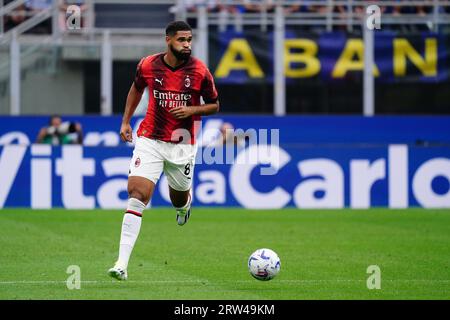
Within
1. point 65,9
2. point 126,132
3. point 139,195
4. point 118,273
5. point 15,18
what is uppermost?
point 65,9

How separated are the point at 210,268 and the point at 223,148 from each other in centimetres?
999

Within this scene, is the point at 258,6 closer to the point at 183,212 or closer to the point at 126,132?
the point at 183,212

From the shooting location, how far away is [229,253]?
13219 mm

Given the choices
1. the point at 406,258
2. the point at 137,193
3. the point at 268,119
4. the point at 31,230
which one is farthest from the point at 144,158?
the point at 268,119

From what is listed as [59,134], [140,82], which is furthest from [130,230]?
[59,134]

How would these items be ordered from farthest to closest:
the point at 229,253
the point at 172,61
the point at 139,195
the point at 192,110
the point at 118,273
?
the point at 229,253 < the point at 172,61 < the point at 192,110 < the point at 139,195 < the point at 118,273

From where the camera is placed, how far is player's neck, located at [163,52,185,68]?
10.9 metres

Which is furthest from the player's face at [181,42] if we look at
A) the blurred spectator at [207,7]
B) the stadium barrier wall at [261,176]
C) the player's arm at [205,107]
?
the blurred spectator at [207,7]

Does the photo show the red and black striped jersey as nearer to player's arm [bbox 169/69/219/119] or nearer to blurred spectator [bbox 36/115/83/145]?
player's arm [bbox 169/69/219/119]

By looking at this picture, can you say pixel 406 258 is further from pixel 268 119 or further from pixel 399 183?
pixel 268 119

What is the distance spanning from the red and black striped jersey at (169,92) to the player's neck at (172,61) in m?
0.03

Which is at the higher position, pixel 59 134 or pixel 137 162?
pixel 59 134

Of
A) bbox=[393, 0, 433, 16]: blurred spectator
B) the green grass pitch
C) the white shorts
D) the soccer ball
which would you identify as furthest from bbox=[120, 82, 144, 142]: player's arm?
bbox=[393, 0, 433, 16]: blurred spectator

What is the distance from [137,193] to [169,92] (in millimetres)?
1177
